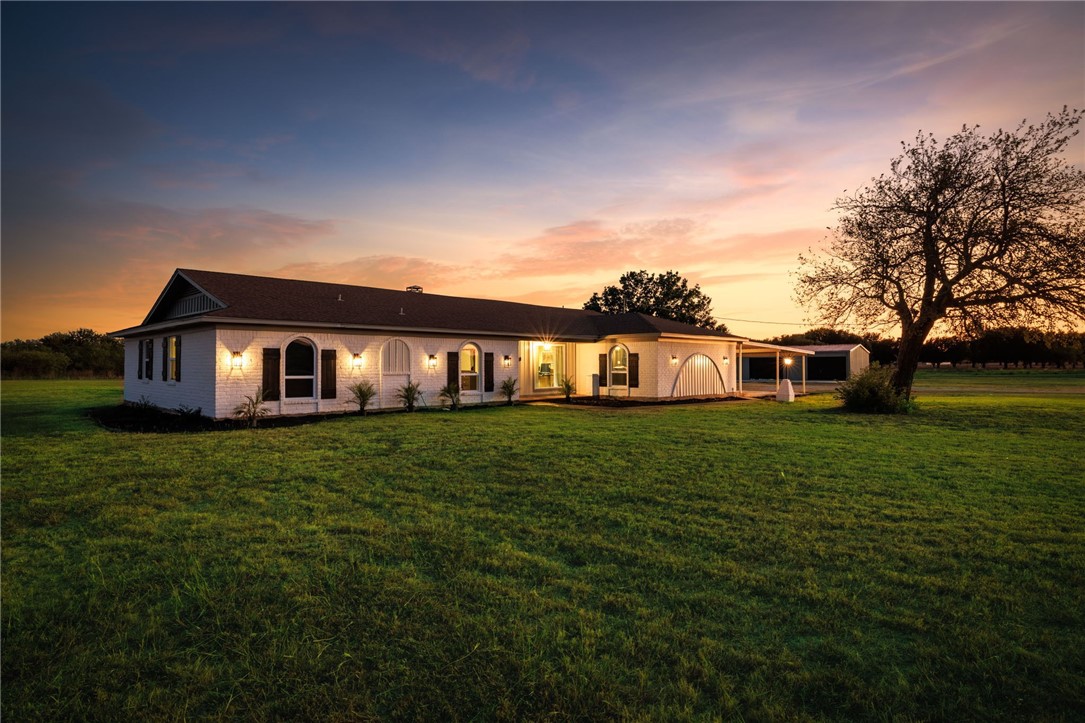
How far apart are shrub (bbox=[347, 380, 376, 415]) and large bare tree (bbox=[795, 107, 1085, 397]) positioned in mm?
18146

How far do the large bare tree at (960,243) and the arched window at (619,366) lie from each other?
7995 millimetres

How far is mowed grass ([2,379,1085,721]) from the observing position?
2.77m

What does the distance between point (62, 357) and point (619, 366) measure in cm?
4775

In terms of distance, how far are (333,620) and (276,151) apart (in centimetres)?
1691

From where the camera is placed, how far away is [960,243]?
19672 mm

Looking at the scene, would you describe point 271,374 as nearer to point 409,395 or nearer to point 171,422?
point 171,422

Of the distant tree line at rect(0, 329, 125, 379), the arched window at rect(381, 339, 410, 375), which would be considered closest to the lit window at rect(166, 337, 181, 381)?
the arched window at rect(381, 339, 410, 375)

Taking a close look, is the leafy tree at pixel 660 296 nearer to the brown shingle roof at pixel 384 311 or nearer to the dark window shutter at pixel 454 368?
the brown shingle roof at pixel 384 311

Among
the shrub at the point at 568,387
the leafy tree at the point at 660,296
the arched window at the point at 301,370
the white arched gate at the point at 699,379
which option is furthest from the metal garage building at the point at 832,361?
the arched window at the point at 301,370

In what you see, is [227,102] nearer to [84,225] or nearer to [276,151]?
[276,151]

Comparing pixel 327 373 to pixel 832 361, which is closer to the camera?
pixel 327 373

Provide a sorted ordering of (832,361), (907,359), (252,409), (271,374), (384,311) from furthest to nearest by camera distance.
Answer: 1. (832,361)
2. (907,359)
3. (384,311)
4. (271,374)
5. (252,409)

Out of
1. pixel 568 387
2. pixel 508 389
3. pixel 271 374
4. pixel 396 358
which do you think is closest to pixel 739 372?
pixel 568 387

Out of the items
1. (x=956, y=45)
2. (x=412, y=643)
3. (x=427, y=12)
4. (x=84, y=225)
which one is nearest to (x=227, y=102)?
(x=427, y=12)
